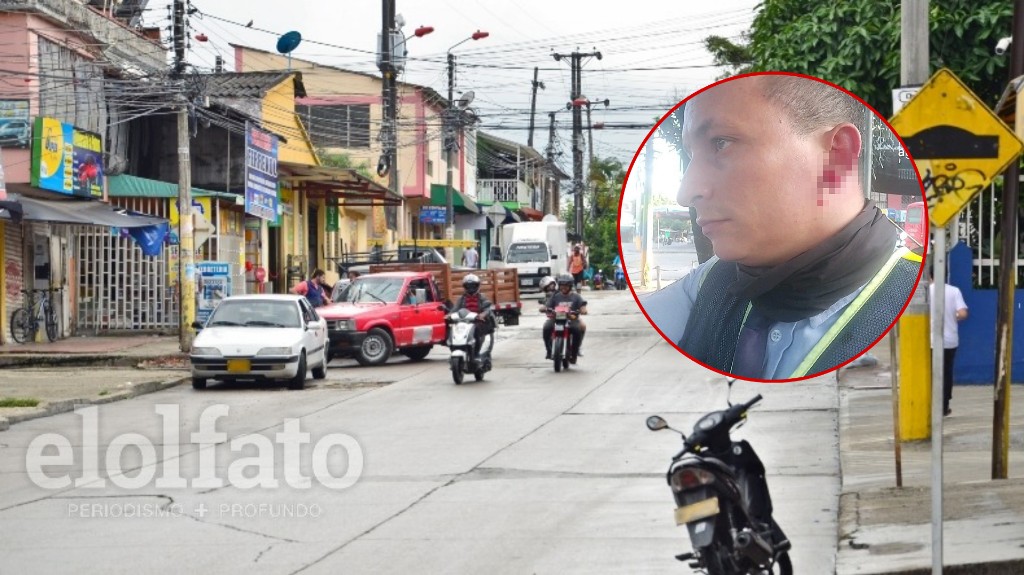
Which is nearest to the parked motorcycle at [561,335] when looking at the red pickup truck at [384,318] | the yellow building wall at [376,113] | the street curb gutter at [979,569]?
the red pickup truck at [384,318]

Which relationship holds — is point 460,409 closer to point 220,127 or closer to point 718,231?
point 718,231

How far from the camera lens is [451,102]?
157 ft

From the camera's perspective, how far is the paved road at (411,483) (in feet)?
30.6

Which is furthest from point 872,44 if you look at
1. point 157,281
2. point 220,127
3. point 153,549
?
point 220,127

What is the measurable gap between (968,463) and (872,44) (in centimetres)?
770

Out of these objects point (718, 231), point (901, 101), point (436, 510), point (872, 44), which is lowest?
point (436, 510)

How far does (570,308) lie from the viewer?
24203 millimetres

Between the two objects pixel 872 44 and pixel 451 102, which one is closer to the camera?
pixel 872 44

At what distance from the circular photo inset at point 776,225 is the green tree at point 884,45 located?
14.4 metres

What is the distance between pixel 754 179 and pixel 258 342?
18833 millimetres

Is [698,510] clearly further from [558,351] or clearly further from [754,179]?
[558,351]

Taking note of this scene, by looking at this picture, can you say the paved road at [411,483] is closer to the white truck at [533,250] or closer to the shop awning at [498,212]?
the white truck at [533,250]

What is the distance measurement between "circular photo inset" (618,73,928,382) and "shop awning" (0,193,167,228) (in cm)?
2232

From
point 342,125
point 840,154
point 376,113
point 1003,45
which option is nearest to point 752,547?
point 840,154
